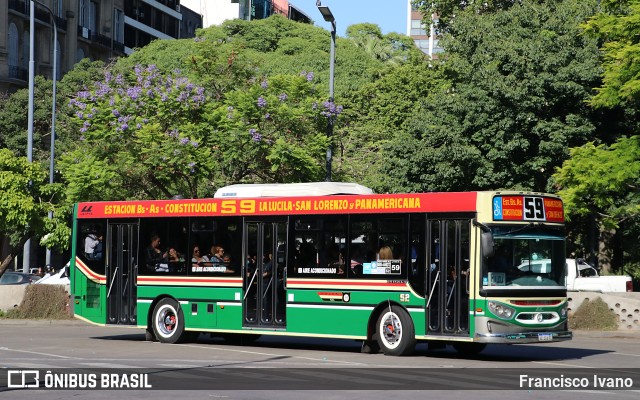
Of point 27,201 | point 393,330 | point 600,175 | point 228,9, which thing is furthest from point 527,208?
point 228,9

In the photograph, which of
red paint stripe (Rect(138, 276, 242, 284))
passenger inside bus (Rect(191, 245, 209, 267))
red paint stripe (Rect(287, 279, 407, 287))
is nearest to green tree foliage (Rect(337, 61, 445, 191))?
red paint stripe (Rect(138, 276, 242, 284))

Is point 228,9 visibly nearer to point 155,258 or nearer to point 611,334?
point 611,334

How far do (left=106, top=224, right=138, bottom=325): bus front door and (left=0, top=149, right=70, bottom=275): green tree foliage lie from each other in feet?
46.7

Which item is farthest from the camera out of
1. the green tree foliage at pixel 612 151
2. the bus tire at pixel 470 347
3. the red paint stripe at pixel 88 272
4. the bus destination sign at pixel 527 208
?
the green tree foliage at pixel 612 151

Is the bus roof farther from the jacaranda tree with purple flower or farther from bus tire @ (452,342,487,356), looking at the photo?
the jacaranda tree with purple flower

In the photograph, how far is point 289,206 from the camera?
2255 cm

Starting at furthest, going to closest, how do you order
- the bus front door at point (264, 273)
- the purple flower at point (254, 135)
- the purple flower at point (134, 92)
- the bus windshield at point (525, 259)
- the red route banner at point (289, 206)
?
1. the purple flower at point (134, 92)
2. the purple flower at point (254, 135)
3. the bus front door at point (264, 273)
4. the red route banner at point (289, 206)
5. the bus windshield at point (525, 259)

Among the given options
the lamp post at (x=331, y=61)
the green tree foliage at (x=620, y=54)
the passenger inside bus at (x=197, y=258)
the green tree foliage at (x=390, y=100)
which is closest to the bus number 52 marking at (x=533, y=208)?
the passenger inside bus at (x=197, y=258)

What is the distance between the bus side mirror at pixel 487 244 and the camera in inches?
756

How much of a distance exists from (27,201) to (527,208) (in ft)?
74.8

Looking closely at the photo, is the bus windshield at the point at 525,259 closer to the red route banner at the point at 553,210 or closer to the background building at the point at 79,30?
the red route banner at the point at 553,210

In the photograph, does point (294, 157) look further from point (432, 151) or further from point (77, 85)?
point (77, 85)

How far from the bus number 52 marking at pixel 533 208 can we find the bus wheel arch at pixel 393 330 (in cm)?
268

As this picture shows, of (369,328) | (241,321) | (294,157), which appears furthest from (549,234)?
(294,157)
